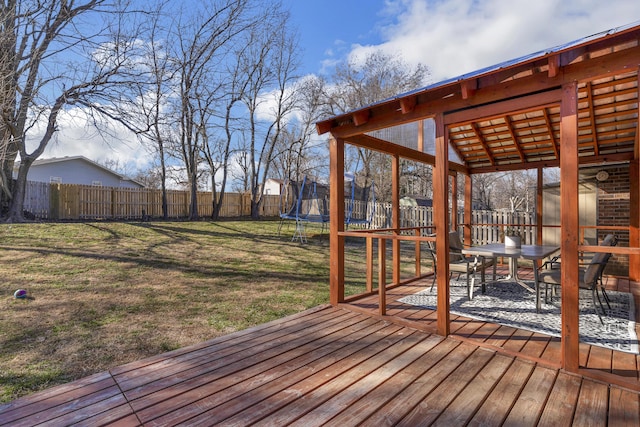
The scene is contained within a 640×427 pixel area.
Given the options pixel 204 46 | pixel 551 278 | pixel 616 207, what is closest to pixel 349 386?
pixel 551 278

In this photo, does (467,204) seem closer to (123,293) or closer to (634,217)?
(634,217)

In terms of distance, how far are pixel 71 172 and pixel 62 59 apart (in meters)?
16.6

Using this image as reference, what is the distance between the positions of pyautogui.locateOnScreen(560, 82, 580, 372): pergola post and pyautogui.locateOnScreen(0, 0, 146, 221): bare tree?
27.7ft

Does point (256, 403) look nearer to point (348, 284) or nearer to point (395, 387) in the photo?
point (395, 387)

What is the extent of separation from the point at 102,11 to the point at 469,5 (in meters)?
8.88

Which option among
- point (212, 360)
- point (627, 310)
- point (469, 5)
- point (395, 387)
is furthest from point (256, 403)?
point (469, 5)

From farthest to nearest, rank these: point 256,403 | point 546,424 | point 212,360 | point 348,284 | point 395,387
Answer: point 348,284
point 212,360
point 395,387
point 256,403
point 546,424

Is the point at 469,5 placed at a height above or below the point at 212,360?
above

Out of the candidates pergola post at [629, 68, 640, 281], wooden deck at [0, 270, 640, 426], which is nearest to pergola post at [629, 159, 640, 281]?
pergola post at [629, 68, 640, 281]

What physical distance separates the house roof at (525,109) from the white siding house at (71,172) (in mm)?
21760

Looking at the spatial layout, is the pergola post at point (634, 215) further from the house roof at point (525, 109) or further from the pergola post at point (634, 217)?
the house roof at point (525, 109)

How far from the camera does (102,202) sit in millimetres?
13781

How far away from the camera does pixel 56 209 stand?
502 inches

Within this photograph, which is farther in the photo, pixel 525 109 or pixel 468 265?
pixel 468 265
